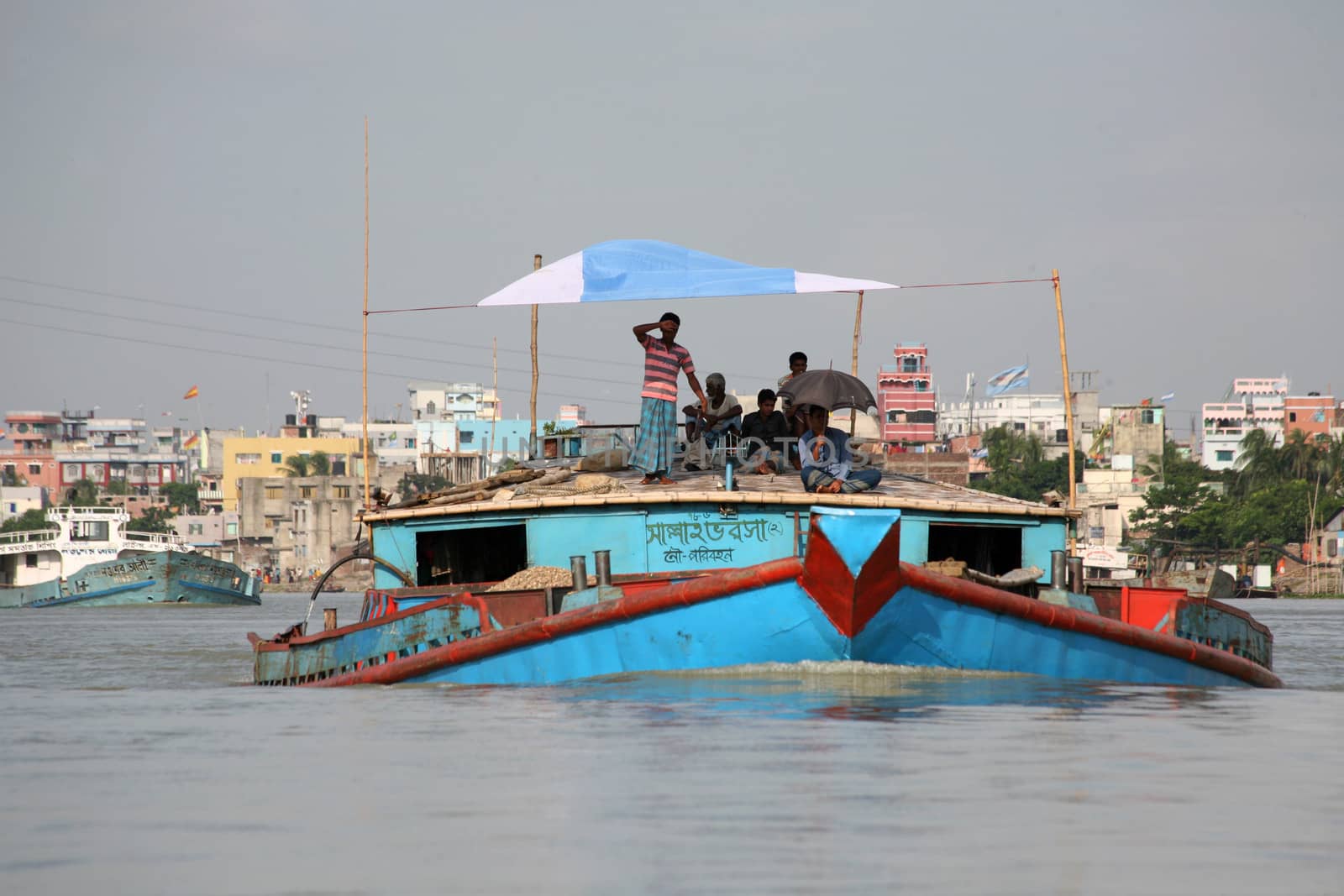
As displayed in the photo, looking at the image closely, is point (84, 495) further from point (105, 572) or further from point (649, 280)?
point (649, 280)

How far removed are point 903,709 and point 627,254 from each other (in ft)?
21.1

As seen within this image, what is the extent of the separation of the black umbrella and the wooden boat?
778mm

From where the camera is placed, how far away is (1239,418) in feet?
347

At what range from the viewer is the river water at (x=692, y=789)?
16.8 feet

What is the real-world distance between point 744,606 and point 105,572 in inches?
1970

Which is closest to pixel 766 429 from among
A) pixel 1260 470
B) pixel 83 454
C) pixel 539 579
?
pixel 539 579

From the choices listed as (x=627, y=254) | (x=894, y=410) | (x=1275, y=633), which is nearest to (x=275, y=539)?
(x=894, y=410)

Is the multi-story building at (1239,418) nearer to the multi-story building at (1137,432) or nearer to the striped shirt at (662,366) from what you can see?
the multi-story building at (1137,432)

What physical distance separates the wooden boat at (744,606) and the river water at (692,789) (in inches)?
9.4

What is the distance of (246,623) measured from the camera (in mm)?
39094

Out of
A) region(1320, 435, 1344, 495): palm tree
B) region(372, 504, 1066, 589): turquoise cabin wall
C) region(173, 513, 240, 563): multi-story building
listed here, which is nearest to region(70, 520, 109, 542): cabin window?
region(173, 513, 240, 563): multi-story building

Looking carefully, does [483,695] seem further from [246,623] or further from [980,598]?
[246,623]

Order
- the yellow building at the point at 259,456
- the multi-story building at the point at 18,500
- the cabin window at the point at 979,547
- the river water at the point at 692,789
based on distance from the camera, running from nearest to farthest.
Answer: the river water at the point at 692,789, the cabin window at the point at 979,547, the yellow building at the point at 259,456, the multi-story building at the point at 18,500

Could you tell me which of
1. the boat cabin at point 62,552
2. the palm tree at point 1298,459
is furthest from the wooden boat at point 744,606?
the palm tree at point 1298,459
